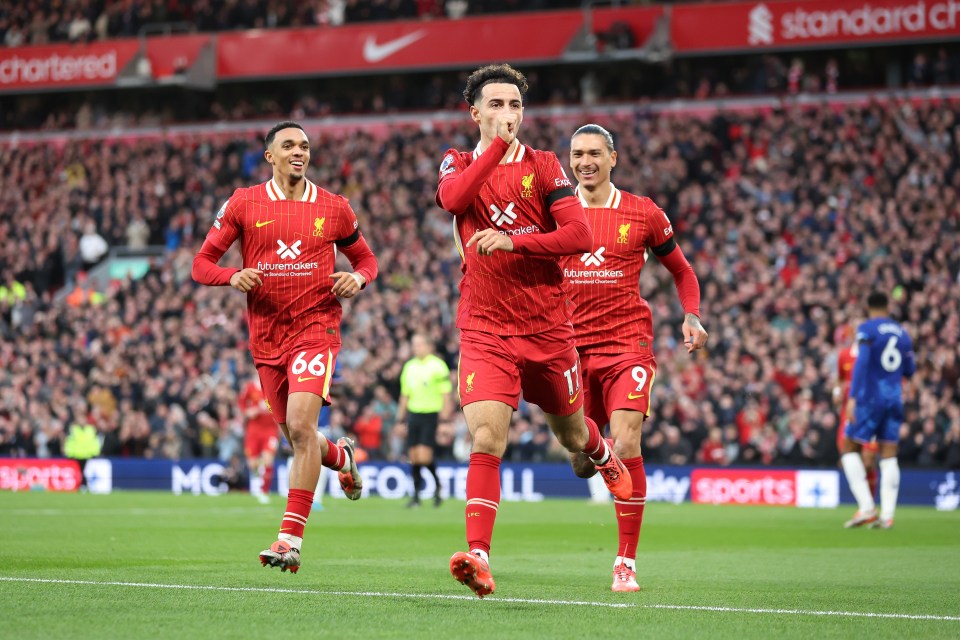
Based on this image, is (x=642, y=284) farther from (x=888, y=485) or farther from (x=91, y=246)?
(x=91, y=246)

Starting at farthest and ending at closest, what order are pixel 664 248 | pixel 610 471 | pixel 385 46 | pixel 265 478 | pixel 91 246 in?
pixel 385 46, pixel 91 246, pixel 265 478, pixel 664 248, pixel 610 471

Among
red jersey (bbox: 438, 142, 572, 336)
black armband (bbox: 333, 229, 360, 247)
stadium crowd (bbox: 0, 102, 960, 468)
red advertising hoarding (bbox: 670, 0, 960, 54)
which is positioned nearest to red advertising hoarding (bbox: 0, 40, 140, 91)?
stadium crowd (bbox: 0, 102, 960, 468)

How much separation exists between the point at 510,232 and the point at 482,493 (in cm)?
141

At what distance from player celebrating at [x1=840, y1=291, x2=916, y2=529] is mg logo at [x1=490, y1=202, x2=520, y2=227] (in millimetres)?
8644

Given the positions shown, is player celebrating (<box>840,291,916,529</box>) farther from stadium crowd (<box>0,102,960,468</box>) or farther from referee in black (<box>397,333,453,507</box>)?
referee in black (<box>397,333,453,507</box>)

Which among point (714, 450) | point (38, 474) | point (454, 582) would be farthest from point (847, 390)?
point (38, 474)

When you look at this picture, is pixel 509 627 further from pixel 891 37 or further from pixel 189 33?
pixel 189 33

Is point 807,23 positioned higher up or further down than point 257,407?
higher up

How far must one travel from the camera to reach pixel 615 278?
9.45m

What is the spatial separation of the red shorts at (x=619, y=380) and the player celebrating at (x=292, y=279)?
1.58 m

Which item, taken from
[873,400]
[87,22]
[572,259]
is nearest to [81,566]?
[572,259]

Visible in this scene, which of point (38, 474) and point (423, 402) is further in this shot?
point (38, 474)

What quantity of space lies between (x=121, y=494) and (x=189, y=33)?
18017 mm

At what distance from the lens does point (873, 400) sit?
1581 cm
